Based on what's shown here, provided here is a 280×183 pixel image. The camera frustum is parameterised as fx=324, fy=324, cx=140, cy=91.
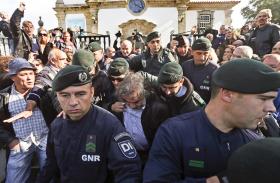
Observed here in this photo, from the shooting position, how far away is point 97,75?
13.9 ft

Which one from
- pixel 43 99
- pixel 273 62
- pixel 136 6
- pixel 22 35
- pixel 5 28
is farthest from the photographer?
pixel 136 6

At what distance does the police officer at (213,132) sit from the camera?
1.73 metres

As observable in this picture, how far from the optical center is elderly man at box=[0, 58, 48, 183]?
371 cm

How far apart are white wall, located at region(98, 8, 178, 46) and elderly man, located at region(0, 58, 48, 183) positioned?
89.6 feet

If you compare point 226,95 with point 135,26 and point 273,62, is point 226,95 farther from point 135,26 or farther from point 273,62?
point 135,26

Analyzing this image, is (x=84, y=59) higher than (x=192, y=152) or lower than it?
higher

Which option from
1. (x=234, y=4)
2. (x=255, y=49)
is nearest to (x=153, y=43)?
(x=255, y=49)

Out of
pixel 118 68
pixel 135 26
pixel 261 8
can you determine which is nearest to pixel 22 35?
pixel 118 68

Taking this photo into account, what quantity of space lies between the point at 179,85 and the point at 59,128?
140 cm

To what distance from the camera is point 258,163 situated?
1.08 metres

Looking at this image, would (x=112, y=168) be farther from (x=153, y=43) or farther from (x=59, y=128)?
(x=153, y=43)

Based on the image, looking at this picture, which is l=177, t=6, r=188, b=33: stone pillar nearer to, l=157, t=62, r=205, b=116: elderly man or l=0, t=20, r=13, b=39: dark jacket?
l=0, t=20, r=13, b=39: dark jacket

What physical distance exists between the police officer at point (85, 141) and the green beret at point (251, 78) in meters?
0.98

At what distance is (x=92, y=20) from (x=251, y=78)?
30128mm
